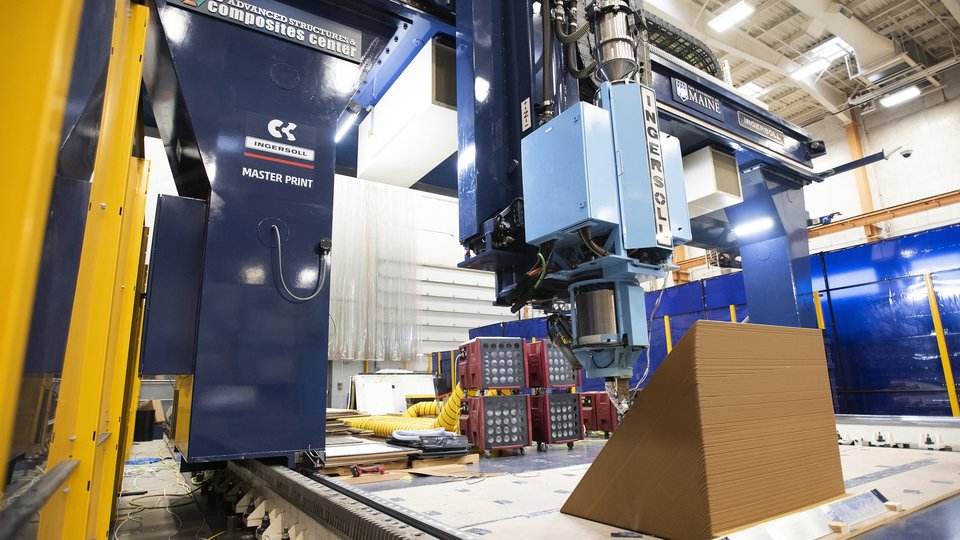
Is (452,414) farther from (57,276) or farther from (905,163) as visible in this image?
(905,163)

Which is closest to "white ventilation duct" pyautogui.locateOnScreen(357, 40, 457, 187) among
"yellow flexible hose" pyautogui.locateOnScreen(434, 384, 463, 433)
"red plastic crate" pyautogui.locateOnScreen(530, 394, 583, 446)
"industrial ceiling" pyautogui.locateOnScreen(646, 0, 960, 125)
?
"yellow flexible hose" pyautogui.locateOnScreen(434, 384, 463, 433)

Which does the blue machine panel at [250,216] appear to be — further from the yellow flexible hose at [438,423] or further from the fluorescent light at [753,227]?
the fluorescent light at [753,227]

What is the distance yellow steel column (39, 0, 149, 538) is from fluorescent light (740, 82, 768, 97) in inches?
542

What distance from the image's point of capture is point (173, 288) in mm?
2578

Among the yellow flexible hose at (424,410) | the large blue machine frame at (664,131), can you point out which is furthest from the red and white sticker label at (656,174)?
the yellow flexible hose at (424,410)

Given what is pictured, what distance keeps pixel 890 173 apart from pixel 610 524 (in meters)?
15.6

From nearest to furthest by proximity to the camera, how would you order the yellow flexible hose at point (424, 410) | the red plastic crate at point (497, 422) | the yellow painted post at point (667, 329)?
the red plastic crate at point (497, 422) → the yellow flexible hose at point (424, 410) → the yellow painted post at point (667, 329)

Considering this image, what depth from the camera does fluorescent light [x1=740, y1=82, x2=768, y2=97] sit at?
41.1 feet

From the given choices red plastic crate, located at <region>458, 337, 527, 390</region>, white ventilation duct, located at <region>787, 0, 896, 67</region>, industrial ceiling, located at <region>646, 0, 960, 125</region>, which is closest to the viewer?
red plastic crate, located at <region>458, 337, 527, 390</region>

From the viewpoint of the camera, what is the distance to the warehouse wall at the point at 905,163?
12.0 m

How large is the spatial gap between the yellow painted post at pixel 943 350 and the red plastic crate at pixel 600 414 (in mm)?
3743

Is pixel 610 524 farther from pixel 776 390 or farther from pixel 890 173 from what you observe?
pixel 890 173

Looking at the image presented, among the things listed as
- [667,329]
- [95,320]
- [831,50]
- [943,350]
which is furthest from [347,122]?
[831,50]

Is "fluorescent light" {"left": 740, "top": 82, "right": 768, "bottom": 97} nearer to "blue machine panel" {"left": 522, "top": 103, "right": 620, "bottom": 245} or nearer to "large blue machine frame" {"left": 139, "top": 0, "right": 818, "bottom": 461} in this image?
"large blue machine frame" {"left": 139, "top": 0, "right": 818, "bottom": 461}
